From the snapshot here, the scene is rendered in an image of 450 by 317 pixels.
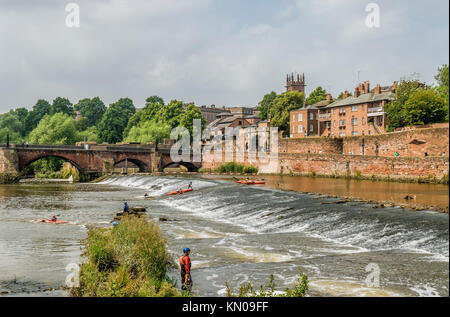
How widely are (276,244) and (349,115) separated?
199ft

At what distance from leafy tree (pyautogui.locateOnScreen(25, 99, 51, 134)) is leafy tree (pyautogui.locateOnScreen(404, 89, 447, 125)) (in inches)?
4927

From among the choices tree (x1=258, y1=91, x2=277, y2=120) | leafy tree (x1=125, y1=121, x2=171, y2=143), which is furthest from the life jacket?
tree (x1=258, y1=91, x2=277, y2=120)

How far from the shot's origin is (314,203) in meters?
31.4

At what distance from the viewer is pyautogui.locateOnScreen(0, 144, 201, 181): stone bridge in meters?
72.6

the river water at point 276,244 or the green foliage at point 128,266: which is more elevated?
the green foliage at point 128,266

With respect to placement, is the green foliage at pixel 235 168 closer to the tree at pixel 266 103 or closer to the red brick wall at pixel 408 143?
the red brick wall at pixel 408 143

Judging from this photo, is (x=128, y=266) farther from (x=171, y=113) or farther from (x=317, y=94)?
(x=171, y=113)

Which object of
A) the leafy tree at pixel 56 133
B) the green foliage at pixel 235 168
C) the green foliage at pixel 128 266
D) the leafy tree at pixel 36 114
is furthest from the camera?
the leafy tree at pixel 36 114

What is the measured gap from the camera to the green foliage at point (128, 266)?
12.8m

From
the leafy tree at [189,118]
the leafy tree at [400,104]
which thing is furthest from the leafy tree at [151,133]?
the leafy tree at [400,104]

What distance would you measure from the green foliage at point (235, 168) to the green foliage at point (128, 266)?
56697 mm

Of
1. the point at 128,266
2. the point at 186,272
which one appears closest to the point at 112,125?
the point at 128,266

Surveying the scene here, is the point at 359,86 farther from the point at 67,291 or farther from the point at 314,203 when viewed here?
the point at 67,291
